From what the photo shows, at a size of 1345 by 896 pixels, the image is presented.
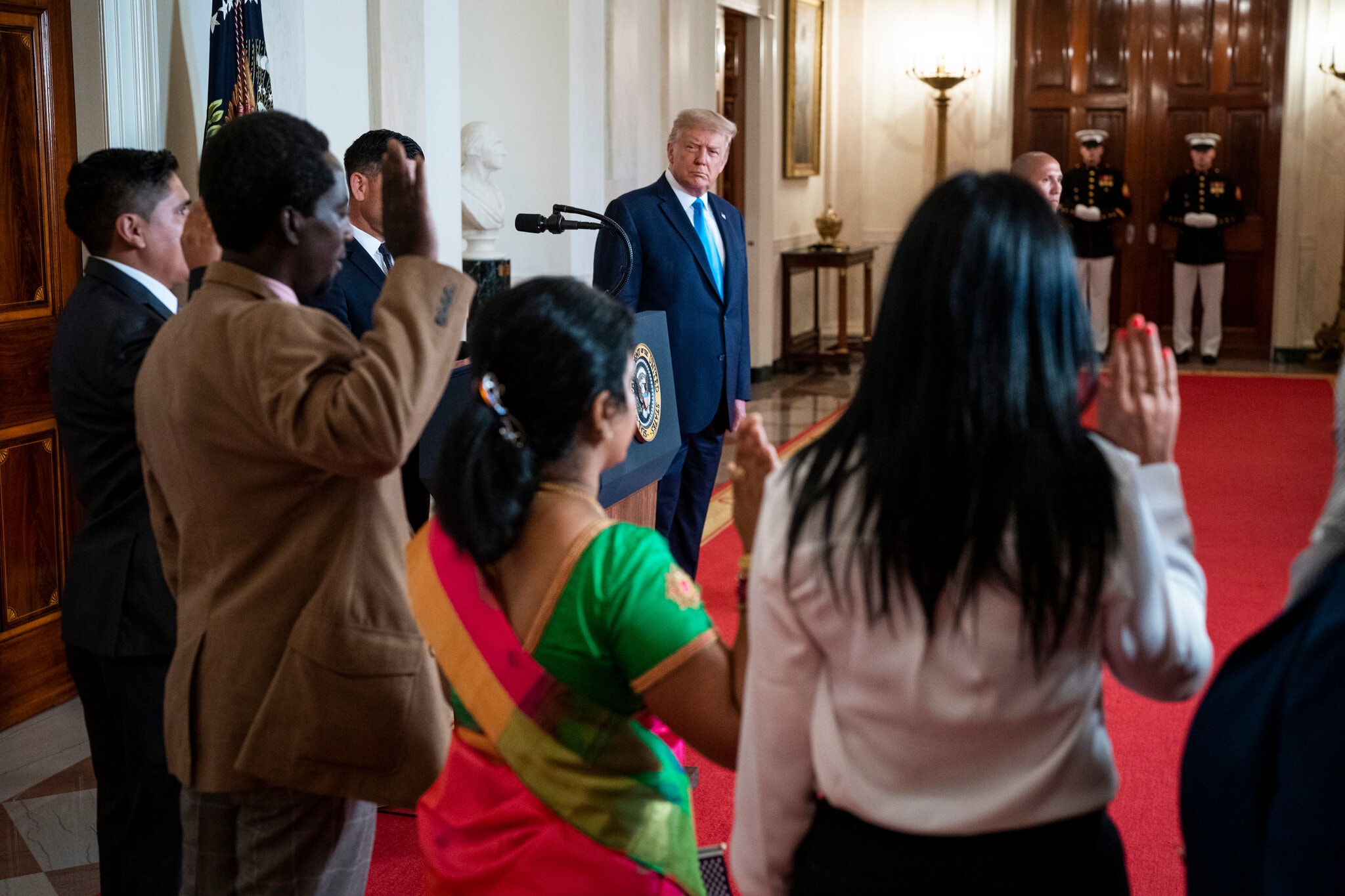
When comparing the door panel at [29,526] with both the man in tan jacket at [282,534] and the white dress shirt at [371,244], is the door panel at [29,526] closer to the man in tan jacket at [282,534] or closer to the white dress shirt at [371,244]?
the white dress shirt at [371,244]

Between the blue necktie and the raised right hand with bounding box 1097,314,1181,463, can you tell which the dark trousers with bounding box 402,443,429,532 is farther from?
the raised right hand with bounding box 1097,314,1181,463

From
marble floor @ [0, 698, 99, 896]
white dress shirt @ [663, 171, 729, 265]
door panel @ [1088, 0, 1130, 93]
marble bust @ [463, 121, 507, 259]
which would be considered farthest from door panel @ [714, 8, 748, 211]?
marble floor @ [0, 698, 99, 896]

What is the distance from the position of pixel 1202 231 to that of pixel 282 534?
10.7 meters

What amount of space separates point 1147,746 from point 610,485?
176cm

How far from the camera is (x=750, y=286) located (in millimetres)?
10109

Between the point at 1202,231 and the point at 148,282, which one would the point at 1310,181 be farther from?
the point at 148,282

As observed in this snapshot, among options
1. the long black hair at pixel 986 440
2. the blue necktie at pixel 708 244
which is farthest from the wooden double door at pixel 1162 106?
the long black hair at pixel 986 440

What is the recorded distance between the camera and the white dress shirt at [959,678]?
44.9 inches

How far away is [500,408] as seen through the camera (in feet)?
4.57

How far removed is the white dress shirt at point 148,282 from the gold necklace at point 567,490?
48.5 inches

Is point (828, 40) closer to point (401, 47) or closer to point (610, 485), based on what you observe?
point (401, 47)

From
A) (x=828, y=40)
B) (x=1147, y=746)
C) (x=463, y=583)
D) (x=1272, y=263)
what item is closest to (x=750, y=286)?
(x=828, y=40)

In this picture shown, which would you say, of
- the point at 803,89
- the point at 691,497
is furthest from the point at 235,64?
the point at 803,89

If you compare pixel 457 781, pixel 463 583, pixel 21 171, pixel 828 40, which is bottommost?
pixel 457 781
